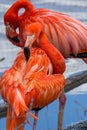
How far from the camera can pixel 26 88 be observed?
67.8 inches

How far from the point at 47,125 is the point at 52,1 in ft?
2.34

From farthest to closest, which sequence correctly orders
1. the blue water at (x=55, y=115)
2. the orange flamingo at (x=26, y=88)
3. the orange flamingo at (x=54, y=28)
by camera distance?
the blue water at (x=55, y=115) < the orange flamingo at (x=54, y=28) < the orange flamingo at (x=26, y=88)

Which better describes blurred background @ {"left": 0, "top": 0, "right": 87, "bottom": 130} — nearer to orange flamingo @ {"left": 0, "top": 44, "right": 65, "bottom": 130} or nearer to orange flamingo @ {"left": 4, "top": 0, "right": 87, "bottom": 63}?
orange flamingo @ {"left": 4, "top": 0, "right": 87, "bottom": 63}

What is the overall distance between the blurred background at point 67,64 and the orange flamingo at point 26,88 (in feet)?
2.36

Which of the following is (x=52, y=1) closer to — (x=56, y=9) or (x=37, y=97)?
(x=56, y=9)

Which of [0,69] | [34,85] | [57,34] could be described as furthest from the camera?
[0,69]

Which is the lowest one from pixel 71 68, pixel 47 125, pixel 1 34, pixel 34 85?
pixel 47 125

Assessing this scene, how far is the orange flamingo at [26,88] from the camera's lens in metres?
1.69

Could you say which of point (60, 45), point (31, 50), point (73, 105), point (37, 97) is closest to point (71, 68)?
point (73, 105)

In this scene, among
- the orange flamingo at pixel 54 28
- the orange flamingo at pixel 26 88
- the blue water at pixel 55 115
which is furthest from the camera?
the blue water at pixel 55 115

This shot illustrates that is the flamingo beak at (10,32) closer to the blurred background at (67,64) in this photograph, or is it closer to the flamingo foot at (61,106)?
the blurred background at (67,64)

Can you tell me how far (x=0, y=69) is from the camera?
258cm

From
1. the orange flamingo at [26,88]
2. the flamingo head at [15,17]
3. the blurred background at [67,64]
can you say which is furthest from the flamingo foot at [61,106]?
the orange flamingo at [26,88]

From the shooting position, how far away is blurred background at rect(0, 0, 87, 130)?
102 inches
